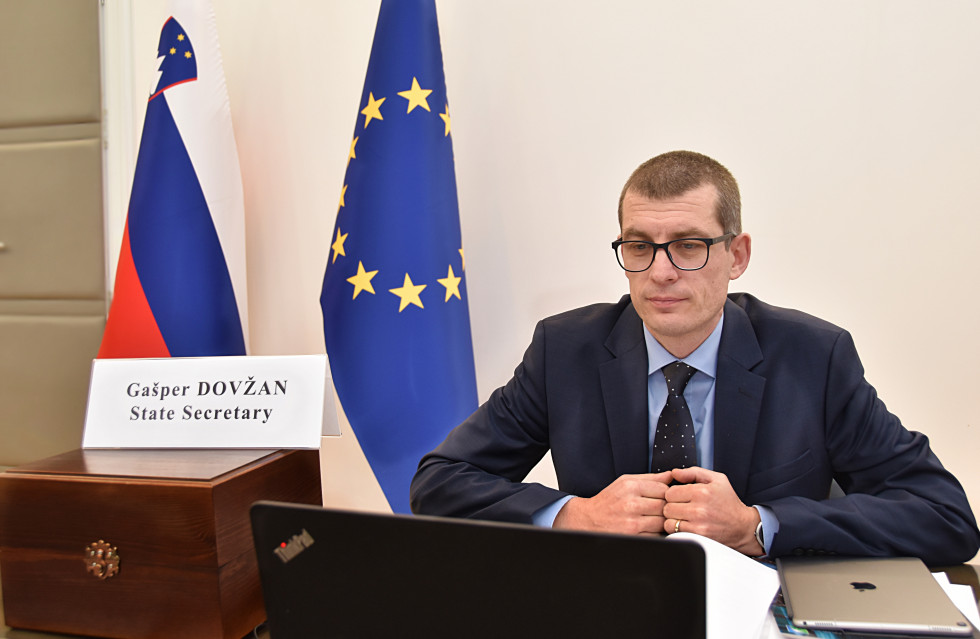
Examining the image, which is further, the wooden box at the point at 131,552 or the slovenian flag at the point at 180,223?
the slovenian flag at the point at 180,223

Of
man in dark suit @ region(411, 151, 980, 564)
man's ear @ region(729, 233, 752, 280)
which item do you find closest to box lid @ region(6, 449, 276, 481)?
man in dark suit @ region(411, 151, 980, 564)

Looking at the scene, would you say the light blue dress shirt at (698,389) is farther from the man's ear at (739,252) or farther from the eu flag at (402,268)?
the eu flag at (402,268)

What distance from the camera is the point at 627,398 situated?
1332mm

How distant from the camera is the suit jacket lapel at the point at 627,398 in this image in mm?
1312

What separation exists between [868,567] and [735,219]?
2.12 feet

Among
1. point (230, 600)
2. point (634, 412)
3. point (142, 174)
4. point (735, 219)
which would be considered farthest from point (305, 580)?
point (142, 174)

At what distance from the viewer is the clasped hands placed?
40.4 inches

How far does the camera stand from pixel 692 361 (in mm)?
1323

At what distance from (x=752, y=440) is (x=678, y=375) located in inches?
6.7

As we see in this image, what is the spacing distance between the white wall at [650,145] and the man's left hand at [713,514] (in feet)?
3.51

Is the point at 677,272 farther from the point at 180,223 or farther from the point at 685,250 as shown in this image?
the point at 180,223

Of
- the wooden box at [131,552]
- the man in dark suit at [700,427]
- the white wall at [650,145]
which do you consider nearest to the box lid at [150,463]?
the wooden box at [131,552]

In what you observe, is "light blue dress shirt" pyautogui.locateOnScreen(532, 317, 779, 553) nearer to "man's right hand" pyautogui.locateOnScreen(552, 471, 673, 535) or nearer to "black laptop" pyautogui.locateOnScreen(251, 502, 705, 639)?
"man's right hand" pyautogui.locateOnScreen(552, 471, 673, 535)

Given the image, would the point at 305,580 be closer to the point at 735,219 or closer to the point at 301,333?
the point at 735,219
